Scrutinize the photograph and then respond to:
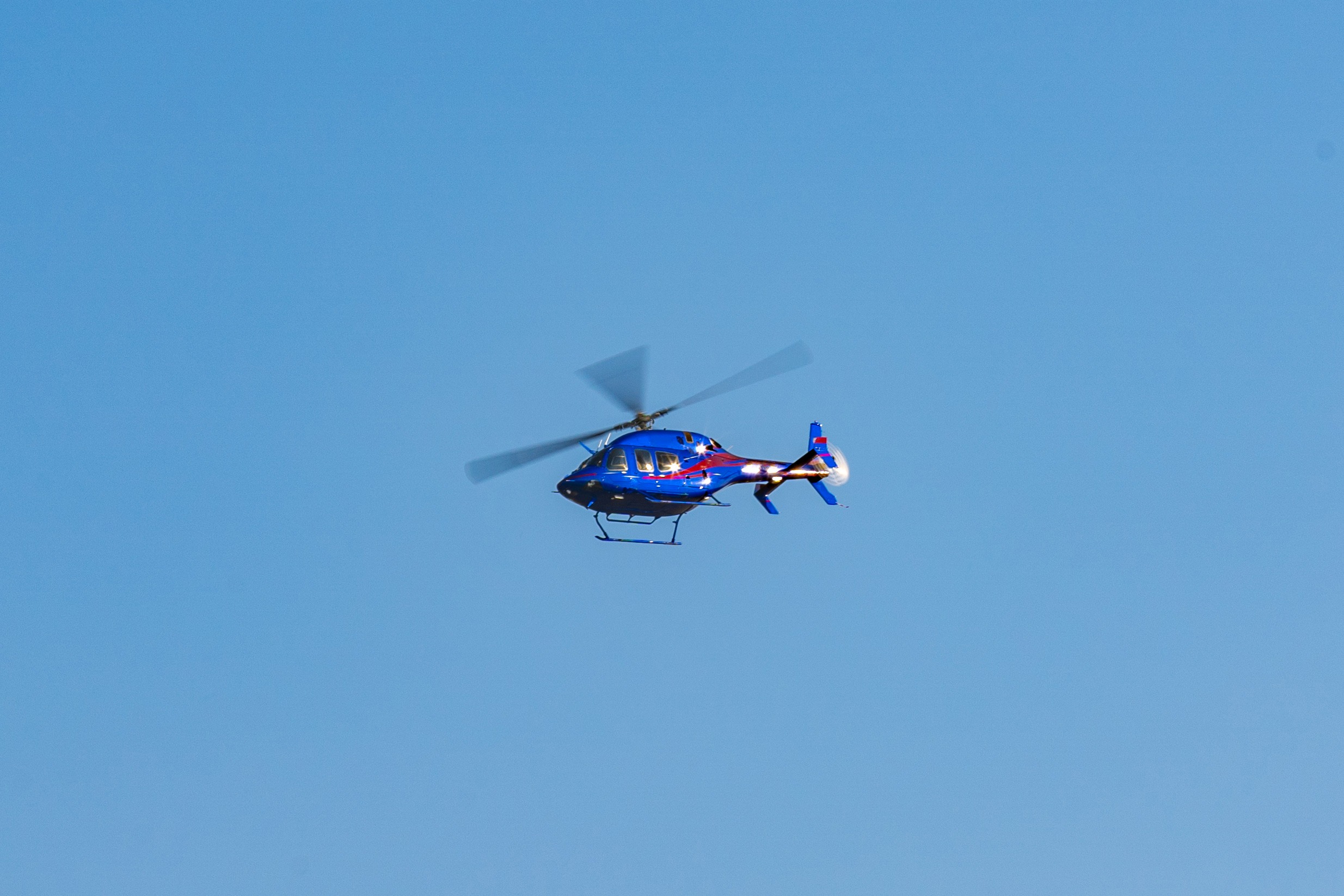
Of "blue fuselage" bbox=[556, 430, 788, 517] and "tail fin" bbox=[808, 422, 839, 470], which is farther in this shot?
"tail fin" bbox=[808, 422, 839, 470]

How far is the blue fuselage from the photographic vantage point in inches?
1576

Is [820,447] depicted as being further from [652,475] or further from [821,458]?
[652,475]

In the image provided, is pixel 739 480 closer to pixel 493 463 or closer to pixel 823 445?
pixel 823 445

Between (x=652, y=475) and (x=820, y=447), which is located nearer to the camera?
(x=652, y=475)

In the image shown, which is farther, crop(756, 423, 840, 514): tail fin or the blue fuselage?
crop(756, 423, 840, 514): tail fin

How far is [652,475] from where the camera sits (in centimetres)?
4050

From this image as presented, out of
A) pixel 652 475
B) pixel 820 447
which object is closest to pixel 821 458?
pixel 820 447

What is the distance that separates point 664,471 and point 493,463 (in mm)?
4186

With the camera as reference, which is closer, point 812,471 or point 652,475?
point 652,475

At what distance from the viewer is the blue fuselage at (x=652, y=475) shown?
40.0 metres

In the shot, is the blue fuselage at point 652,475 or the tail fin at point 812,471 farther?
the tail fin at point 812,471

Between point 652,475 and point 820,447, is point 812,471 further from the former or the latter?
point 652,475

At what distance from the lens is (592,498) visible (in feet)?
132

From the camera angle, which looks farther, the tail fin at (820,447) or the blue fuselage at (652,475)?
the tail fin at (820,447)
